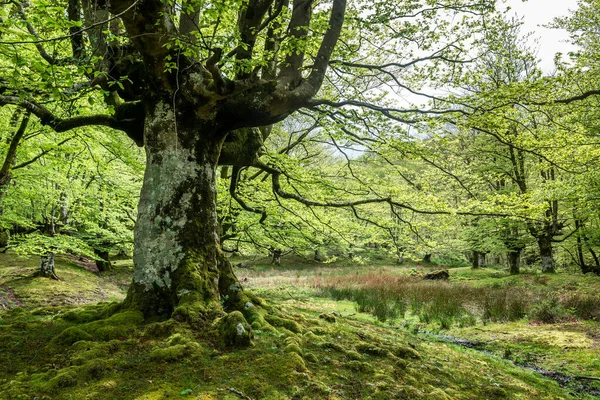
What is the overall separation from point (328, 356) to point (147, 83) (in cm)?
415

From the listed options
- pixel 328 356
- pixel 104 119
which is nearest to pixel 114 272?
pixel 104 119

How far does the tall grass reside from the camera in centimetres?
869

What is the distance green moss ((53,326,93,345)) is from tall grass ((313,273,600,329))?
6663 mm

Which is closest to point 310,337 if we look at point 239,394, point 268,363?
point 268,363

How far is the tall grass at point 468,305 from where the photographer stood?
869 centimetres

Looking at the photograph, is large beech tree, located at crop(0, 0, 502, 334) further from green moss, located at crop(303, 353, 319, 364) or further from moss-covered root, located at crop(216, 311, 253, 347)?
green moss, located at crop(303, 353, 319, 364)

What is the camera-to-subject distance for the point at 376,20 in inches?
224

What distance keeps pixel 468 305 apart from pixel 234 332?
30.4 ft

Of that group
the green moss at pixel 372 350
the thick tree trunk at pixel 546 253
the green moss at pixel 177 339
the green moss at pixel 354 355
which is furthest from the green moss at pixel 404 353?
the thick tree trunk at pixel 546 253

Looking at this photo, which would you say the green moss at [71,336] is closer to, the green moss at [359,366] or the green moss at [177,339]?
the green moss at [177,339]

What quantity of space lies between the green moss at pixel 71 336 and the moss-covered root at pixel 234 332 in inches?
51.4

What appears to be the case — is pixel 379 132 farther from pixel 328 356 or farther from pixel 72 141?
pixel 72 141

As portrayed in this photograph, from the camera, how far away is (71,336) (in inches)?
131

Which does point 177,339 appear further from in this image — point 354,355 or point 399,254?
point 399,254
